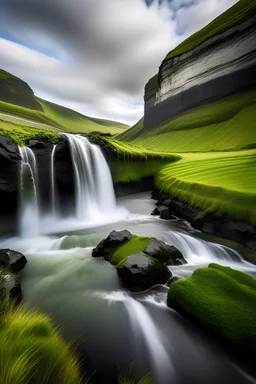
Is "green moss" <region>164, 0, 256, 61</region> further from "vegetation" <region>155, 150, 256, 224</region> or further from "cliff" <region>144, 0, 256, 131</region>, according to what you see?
"vegetation" <region>155, 150, 256, 224</region>

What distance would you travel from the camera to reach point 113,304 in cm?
636

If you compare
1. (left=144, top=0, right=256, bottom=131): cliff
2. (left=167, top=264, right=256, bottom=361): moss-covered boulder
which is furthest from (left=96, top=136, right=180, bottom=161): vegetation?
(left=144, top=0, right=256, bottom=131): cliff

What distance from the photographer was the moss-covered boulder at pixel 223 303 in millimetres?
4507

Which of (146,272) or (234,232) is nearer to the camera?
(146,272)

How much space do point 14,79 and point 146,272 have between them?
230m

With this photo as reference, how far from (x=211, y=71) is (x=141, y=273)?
75.7 metres

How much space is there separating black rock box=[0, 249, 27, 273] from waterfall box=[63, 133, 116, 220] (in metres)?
8.92

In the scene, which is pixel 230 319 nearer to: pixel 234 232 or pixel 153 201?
pixel 234 232

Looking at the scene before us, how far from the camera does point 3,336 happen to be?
3449 mm

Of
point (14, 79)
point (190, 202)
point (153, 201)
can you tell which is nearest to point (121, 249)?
point (190, 202)

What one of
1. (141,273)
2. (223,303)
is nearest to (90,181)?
(141,273)

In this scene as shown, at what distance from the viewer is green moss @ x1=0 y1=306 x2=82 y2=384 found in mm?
2754

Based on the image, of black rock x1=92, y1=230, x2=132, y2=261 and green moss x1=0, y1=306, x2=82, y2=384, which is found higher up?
green moss x1=0, y1=306, x2=82, y2=384

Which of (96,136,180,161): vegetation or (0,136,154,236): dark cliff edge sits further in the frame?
(96,136,180,161): vegetation
